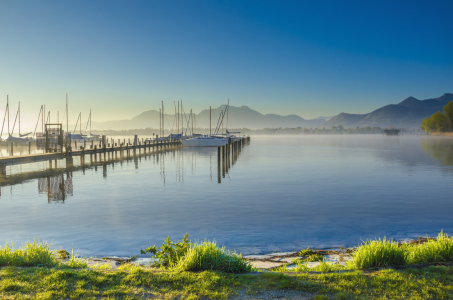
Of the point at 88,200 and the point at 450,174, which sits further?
the point at 450,174

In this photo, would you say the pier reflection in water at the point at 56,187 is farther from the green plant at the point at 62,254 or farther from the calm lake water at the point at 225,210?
the green plant at the point at 62,254

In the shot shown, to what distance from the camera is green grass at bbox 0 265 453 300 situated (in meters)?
5.49

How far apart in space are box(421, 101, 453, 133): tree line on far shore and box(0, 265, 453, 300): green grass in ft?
529

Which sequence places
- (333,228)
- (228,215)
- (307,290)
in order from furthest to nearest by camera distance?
(228,215) < (333,228) < (307,290)

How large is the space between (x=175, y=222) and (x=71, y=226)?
→ 3.91 meters

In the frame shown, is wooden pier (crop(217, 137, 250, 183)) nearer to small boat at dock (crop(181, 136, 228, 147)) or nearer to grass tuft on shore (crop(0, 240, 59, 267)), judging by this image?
grass tuft on shore (crop(0, 240, 59, 267))

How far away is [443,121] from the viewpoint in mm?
147625

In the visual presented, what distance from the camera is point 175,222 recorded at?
44.7 feet

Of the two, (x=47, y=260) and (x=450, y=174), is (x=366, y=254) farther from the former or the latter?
(x=450, y=174)

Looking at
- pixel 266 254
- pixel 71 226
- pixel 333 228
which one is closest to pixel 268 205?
pixel 333 228

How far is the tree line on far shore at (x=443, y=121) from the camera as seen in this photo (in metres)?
141

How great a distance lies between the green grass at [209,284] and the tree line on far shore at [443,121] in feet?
529

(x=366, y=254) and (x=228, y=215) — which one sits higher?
(x=366, y=254)

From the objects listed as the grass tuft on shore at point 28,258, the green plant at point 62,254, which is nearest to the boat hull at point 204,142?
the green plant at point 62,254
